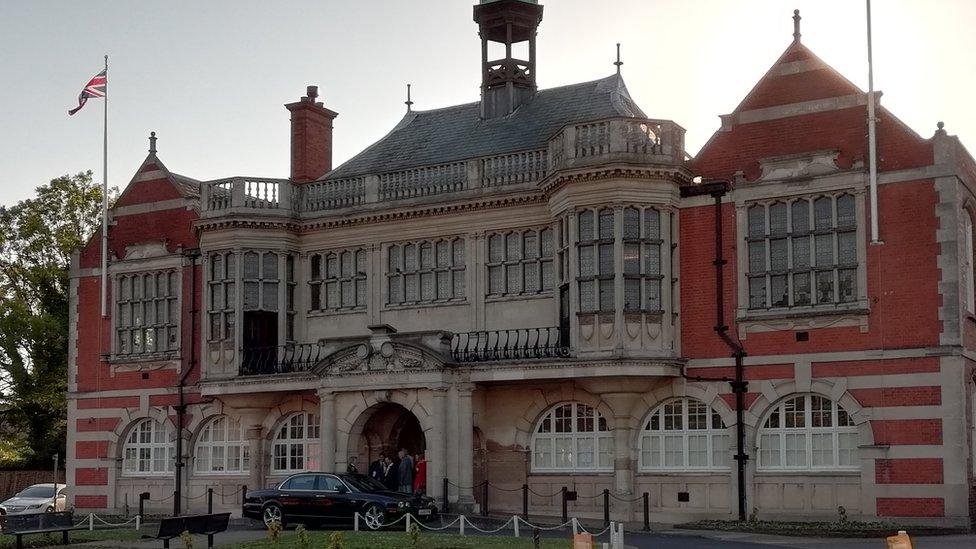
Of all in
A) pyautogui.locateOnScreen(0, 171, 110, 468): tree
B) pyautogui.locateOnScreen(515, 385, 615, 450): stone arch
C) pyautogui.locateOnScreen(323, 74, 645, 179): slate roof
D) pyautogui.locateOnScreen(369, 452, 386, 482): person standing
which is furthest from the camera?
pyautogui.locateOnScreen(0, 171, 110, 468): tree

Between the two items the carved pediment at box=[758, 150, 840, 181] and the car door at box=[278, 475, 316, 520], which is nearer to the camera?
the car door at box=[278, 475, 316, 520]

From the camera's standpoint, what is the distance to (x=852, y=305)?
99.0 feet

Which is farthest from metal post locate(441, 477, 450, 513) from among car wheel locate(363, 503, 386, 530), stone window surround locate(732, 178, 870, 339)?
stone window surround locate(732, 178, 870, 339)

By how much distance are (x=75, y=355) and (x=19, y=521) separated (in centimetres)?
1506

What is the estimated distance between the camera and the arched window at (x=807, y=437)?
30.2m

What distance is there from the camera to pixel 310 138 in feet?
132

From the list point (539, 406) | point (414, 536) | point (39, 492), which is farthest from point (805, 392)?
point (39, 492)

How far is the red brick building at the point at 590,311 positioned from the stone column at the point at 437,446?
0.25 feet

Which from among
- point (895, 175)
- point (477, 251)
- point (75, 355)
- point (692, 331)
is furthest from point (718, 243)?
point (75, 355)

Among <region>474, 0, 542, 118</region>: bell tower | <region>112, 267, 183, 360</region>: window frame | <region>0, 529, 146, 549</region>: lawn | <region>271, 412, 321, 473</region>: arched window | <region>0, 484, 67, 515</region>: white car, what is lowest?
<region>0, 484, 67, 515</region>: white car

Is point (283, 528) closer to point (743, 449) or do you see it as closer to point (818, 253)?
point (743, 449)

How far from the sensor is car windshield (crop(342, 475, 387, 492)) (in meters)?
30.2

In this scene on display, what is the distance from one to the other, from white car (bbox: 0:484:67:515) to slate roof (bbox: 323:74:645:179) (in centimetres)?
1410

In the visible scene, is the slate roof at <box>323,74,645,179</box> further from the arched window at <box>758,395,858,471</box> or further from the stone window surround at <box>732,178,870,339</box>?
the arched window at <box>758,395,858,471</box>
